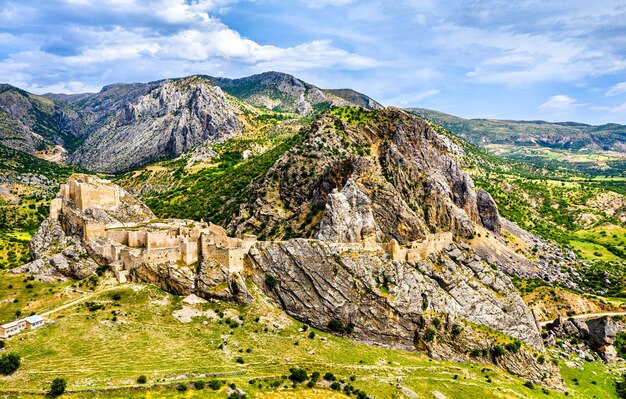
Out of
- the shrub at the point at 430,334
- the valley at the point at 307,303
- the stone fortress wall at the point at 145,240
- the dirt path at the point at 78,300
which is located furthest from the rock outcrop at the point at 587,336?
the dirt path at the point at 78,300

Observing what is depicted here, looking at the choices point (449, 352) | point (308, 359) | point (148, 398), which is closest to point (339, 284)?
point (308, 359)

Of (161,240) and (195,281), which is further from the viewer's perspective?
(161,240)

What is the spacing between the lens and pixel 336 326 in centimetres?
8638

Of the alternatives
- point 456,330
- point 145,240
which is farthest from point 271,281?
point 456,330

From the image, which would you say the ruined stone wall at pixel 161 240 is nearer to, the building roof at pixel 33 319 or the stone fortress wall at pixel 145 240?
the stone fortress wall at pixel 145 240

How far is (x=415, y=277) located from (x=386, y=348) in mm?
16436

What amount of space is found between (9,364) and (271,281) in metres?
44.6

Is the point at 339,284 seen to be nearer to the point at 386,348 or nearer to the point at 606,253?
the point at 386,348

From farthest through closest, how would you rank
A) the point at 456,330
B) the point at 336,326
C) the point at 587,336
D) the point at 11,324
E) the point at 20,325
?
the point at 587,336
the point at 456,330
the point at 336,326
the point at 20,325
the point at 11,324

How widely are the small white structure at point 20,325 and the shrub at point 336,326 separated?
4942 cm

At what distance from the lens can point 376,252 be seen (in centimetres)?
9500

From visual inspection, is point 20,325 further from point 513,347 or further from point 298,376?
point 513,347

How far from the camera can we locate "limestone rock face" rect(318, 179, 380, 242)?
99.6m

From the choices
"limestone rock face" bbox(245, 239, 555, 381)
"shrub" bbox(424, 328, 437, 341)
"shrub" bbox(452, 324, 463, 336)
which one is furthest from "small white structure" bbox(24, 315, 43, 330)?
"shrub" bbox(452, 324, 463, 336)
